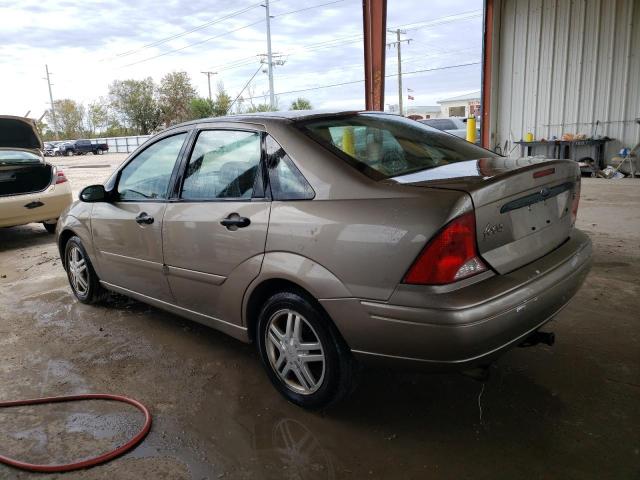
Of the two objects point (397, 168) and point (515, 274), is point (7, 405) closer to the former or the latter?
point (397, 168)

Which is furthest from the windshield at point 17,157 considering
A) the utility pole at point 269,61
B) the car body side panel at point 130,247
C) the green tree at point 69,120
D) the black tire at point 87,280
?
the green tree at point 69,120

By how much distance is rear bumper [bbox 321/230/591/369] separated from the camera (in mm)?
2043

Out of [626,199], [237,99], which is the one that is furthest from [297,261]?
[237,99]

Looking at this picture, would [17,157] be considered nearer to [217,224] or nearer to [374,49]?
[374,49]

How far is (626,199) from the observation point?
8.84 metres

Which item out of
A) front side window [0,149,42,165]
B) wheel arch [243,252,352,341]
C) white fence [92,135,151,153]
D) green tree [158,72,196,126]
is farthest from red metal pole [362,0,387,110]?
green tree [158,72,196,126]

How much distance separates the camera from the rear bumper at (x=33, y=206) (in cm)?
720

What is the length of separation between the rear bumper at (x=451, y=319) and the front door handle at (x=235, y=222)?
0.66 metres

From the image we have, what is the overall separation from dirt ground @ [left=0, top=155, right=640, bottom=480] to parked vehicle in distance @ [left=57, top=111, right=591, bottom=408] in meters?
0.32

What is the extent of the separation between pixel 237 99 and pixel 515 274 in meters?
54.2

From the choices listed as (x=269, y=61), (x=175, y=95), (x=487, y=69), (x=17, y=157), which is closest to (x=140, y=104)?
(x=175, y=95)

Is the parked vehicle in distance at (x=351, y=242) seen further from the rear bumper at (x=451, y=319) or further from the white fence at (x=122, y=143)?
the white fence at (x=122, y=143)

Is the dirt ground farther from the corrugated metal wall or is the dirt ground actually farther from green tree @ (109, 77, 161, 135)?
green tree @ (109, 77, 161, 135)

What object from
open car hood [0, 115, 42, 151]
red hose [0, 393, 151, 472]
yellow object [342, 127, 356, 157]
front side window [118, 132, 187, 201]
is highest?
open car hood [0, 115, 42, 151]
